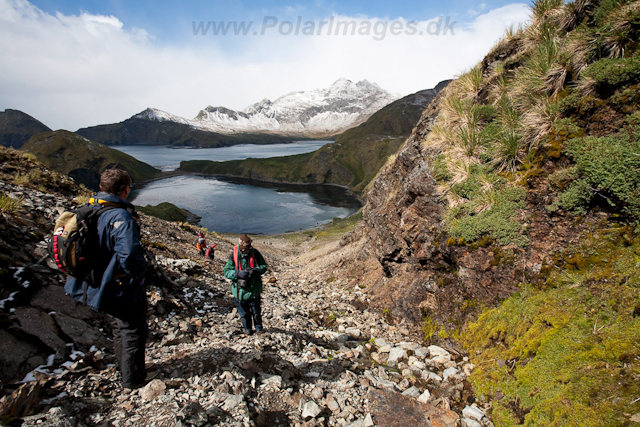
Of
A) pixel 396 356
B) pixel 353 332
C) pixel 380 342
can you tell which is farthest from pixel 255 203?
pixel 396 356

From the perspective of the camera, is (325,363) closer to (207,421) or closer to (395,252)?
(207,421)

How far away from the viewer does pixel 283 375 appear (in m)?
5.24

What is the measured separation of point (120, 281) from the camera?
3943mm

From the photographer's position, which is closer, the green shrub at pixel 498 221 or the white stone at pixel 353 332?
the green shrub at pixel 498 221

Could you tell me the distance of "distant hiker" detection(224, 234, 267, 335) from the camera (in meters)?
6.51

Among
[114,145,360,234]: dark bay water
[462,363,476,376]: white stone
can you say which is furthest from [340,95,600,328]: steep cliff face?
[114,145,360,234]: dark bay water

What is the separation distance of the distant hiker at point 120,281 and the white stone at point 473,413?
5.01m

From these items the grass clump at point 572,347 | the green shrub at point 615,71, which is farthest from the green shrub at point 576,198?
the green shrub at point 615,71

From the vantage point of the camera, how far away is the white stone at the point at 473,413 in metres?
4.25

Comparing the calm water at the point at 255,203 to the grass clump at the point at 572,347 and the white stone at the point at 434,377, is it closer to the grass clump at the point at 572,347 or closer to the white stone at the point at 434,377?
the white stone at the point at 434,377

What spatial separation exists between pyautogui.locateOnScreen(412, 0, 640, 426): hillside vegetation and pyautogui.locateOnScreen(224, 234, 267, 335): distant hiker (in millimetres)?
4415

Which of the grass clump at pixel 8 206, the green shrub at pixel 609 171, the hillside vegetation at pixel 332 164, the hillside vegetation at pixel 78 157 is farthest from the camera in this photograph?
the hillside vegetation at pixel 332 164

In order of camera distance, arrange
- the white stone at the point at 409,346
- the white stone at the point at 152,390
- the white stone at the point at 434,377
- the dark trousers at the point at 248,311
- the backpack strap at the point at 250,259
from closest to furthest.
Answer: the white stone at the point at 152,390 → the white stone at the point at 434,377 → the white stone at the point at 409,346 → the backpack strap at the point at 250,259 → the dark trousers at the point at 248,311

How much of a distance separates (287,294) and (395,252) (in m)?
5.24
